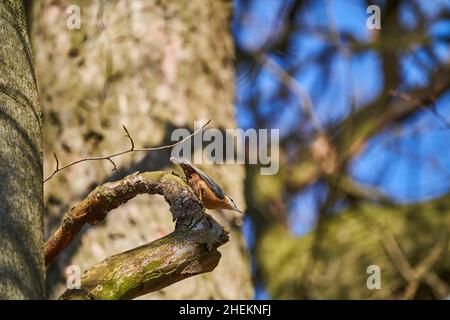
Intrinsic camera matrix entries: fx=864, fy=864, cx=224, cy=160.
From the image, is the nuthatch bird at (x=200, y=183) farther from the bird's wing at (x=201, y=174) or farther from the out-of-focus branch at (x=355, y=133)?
the out-of-focus branch at (x=355, y=133)

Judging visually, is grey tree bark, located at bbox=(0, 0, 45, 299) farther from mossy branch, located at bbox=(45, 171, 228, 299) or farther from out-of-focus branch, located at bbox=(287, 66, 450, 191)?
out-of-focus branch, located at bbox=(287, 66, 450, 191)

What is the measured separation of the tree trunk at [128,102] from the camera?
248cm

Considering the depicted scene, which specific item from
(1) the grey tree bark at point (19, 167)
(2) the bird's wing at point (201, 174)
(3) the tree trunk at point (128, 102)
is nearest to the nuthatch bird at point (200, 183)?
(2) the bird's wing at point (201, 174)

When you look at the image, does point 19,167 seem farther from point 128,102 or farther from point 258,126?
point 258,126

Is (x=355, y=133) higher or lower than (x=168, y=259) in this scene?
higher

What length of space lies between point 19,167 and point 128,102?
129 cm

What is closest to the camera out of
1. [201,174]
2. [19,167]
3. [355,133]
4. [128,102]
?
[19,167]

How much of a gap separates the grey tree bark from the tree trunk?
100cm

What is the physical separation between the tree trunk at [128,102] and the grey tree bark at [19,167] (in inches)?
39.4

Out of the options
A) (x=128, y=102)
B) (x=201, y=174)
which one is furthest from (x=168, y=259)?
(x=128, y=102)

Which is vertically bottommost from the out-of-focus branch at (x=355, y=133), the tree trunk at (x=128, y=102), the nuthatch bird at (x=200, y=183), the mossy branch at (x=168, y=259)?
the mossy branch at (x=168, y=259)

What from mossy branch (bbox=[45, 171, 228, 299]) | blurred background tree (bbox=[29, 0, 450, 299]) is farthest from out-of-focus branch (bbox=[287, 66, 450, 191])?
mossy branch (bbox=[45, 171, 228, 299])

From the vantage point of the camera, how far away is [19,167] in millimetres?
1334
